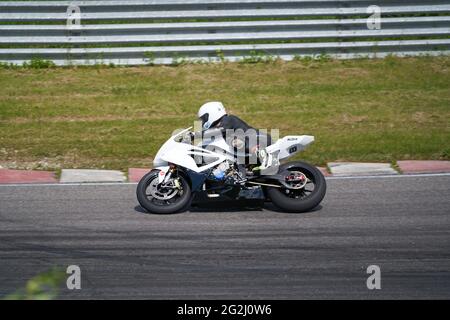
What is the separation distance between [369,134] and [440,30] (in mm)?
3804

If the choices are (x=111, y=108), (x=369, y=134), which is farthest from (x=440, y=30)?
(x=111, y=108)

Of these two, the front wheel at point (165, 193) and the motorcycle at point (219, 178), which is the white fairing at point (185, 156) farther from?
the front wheel at point (165, 193)

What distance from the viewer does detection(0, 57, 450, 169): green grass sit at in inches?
478

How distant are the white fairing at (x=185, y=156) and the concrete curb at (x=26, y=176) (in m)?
2.48

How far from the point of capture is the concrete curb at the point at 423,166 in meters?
11.1

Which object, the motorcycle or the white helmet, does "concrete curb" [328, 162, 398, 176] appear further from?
the white helmet

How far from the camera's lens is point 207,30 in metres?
15.2

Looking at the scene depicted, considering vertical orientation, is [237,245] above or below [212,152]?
below

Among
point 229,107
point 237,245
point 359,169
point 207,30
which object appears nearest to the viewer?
point 237,245

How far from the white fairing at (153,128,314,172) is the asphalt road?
60cm

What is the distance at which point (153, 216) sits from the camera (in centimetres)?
912

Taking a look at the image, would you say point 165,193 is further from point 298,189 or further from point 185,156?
point 298,189

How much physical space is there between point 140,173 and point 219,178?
2.49 meters

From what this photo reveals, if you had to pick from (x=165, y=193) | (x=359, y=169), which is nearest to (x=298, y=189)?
(x=165, y=193)
